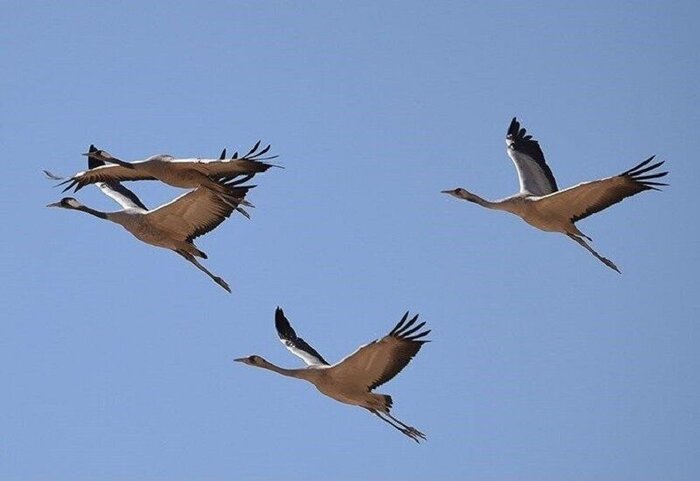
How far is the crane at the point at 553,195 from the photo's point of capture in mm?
18844

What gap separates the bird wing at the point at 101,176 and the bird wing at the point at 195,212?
1756mm

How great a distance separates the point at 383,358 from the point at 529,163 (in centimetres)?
649

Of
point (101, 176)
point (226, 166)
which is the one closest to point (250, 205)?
point (226, 166)

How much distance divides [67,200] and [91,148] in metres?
1.30

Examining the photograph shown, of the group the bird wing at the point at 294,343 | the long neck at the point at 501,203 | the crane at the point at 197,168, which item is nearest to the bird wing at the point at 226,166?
the crane at the point at 197,168

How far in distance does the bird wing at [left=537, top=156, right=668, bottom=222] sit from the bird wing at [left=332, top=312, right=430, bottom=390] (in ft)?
12.6

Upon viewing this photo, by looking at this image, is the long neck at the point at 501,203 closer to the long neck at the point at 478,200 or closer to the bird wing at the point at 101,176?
the long neck at the point at 478,200

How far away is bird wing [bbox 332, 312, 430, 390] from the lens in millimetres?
16312

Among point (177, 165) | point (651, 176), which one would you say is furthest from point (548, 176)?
point (177, 165)

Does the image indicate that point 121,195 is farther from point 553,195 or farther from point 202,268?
point 553,195

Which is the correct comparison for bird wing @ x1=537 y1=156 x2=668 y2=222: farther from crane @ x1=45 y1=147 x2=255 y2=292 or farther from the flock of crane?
crane @ x1=45 y1=147 x2=255 y2=292

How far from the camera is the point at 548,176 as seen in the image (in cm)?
2206

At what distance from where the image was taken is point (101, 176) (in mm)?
20625

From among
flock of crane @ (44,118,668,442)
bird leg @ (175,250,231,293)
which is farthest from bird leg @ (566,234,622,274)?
bird leg @ (175,250,231,293)
